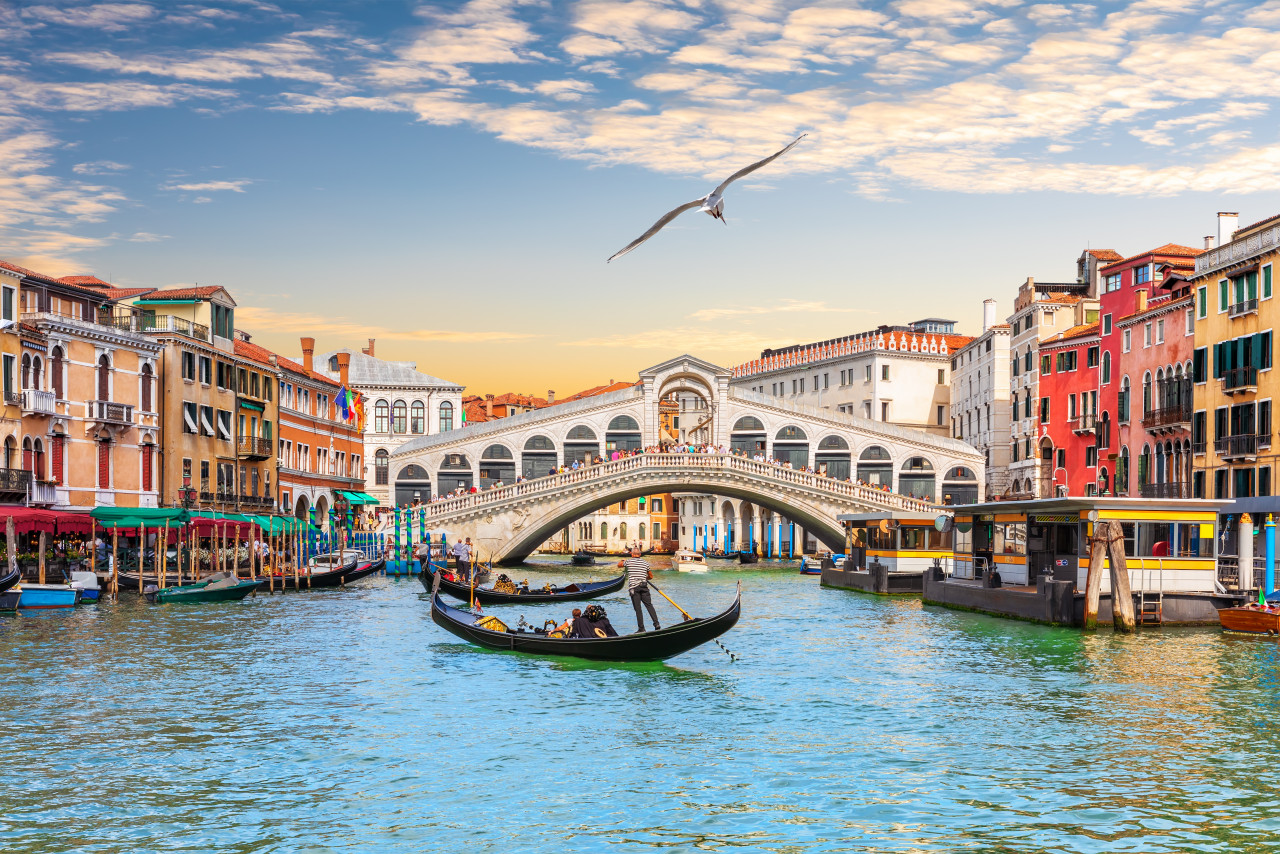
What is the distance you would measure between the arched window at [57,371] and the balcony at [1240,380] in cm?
2442

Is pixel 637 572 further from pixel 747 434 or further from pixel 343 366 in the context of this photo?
pixel 343 366

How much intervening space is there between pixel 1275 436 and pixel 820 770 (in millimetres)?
19568

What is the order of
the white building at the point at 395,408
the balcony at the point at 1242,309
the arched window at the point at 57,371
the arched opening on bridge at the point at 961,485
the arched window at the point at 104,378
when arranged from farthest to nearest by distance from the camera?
the white building at the point at 395,408
the arched opening on bridge at the point at 961,485
the arched window at the point at 104,378
the balcony at the point at 1242,309
the arched window at the point at 57,371

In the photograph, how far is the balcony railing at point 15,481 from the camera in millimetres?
25359

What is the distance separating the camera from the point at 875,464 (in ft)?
159

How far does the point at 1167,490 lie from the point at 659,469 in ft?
49.7

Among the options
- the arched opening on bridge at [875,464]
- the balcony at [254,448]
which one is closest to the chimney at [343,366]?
the balcony at [254,448]

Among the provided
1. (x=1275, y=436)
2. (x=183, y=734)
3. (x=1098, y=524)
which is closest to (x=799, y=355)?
(x=1275, y=436)

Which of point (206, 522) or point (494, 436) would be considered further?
point (494, 436)

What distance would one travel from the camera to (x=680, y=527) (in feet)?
220

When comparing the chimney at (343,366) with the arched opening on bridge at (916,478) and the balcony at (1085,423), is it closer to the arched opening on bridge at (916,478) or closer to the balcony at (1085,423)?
the arched opening on bridge at (916,478)

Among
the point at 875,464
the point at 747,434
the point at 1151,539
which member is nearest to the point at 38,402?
the point at 1151,539

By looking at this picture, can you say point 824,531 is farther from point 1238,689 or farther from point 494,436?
point 1238,689

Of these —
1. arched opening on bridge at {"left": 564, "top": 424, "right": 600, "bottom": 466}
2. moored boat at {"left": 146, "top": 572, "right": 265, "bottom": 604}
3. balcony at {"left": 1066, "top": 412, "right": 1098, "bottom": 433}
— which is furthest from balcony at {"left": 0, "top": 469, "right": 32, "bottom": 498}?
balcony at {"left": 1066, "top": 412, "right": 1098, "bottom": 433}
